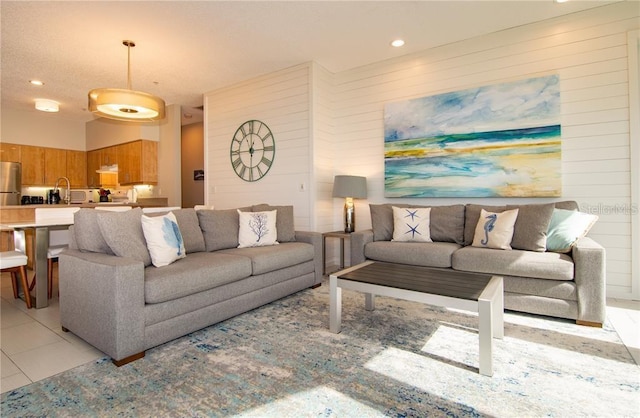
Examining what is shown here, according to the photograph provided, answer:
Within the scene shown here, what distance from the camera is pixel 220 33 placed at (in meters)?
3.65

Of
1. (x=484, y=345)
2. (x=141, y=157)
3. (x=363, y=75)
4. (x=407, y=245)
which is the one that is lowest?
(x=484, y=345)

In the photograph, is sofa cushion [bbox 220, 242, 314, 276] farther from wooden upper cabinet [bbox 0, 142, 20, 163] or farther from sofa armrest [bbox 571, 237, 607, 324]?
wooden upper cabinet [bbox 0, 142, 20, 163]

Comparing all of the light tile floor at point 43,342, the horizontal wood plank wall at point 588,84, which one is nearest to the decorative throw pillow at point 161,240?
the light tile floor at point 43,342

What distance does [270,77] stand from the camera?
487cm

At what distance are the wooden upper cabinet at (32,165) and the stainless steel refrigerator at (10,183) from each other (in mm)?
210

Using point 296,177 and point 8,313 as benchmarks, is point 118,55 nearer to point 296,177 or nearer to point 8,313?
point 296,177

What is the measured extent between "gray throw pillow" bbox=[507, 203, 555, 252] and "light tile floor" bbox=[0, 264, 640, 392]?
79 cm

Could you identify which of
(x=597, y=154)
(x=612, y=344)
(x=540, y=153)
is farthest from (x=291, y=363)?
(x=597, y=154)

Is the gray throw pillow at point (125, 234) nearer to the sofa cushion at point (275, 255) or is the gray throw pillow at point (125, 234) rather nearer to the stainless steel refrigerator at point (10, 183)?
the sofa cushion at point (275, 255)

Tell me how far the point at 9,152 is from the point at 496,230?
28.4ft

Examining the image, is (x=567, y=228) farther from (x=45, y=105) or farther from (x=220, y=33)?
(x=45, y=105)

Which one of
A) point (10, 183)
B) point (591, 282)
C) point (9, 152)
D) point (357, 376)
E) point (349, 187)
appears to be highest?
point (9, 152)

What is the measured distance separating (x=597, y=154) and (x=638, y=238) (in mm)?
880

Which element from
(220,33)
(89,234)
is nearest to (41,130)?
(220,33)
